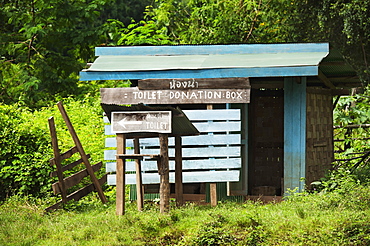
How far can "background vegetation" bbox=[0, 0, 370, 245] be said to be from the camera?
7.51 m

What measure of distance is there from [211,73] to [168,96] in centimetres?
84

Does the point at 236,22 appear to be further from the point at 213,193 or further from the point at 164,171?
the point at 164,171

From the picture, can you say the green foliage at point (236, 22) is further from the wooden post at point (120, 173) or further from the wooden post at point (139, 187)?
the wooden post at point (120, 173)

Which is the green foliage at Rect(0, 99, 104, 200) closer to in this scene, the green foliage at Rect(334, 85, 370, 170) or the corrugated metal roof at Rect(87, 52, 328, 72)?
the corrugated metal roof at Rect(87, 52, 328, 72)

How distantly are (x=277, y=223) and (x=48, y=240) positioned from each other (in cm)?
290

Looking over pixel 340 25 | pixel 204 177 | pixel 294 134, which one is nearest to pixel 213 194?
pixel 204 177

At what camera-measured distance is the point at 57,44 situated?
19844 mm

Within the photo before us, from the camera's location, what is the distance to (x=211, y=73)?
32.6 ft

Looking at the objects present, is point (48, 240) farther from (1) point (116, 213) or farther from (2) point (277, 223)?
(2) point (277, 223)

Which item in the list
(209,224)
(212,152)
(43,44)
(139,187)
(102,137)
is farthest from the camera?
(43,44)

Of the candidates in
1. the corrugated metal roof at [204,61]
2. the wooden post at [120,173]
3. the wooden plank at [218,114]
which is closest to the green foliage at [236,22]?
the corrugated metal roof at [204,61]

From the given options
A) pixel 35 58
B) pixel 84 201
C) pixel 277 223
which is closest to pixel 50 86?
pixel 35 58

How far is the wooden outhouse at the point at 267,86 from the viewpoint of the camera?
32.7 ft

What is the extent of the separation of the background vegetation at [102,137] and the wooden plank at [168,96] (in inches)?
69.8
